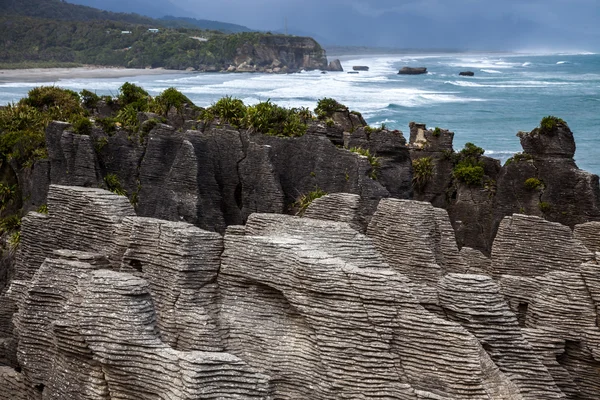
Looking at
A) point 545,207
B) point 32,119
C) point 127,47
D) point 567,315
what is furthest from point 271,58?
point 567,315

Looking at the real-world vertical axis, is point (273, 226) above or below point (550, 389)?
Result: above

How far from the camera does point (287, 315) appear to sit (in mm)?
14789

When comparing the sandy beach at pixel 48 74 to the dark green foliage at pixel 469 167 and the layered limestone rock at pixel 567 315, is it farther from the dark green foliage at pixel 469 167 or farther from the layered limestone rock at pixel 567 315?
the layered limestone rock at pixel 567 315

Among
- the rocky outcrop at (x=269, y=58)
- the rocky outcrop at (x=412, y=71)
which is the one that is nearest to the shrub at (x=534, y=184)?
the rocky outcrop at (x=412, y=71)

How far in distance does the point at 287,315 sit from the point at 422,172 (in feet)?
64.2

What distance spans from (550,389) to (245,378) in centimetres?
634

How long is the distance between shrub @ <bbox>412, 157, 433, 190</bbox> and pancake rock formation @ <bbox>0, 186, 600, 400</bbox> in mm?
15284

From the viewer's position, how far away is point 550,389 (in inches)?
573

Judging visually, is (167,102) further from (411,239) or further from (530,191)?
(411,239)

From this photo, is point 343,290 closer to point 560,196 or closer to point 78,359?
point 78,359

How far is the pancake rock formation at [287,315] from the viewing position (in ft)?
43.8

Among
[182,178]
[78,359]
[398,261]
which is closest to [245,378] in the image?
[78,359]

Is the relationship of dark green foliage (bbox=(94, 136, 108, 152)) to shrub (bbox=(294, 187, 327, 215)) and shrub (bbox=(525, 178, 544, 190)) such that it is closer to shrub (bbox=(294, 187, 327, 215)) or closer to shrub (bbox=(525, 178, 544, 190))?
shrub (bbox=(294, 187, 327, 215))

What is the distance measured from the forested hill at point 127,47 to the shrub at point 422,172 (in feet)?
372
